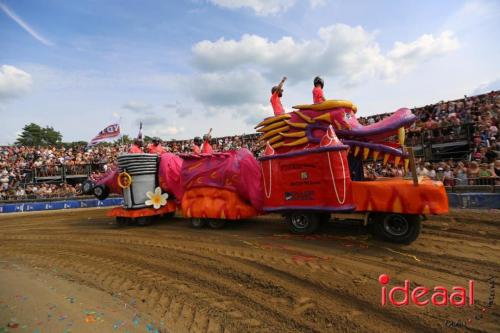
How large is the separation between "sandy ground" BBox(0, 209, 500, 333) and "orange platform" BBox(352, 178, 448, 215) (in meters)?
0.66

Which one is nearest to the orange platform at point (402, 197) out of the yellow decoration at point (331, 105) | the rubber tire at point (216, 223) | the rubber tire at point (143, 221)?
the yellow decoration at point (331, 105)

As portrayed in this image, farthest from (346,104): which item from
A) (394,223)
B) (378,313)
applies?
(378,313)

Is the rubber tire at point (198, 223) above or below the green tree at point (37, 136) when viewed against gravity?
below

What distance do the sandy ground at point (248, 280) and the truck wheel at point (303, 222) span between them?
0.78 feet

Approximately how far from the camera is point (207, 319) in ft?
11.2

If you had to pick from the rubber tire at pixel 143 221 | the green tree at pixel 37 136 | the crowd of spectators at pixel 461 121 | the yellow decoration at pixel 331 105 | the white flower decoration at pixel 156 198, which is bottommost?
the rubber tire at pixel 143 221

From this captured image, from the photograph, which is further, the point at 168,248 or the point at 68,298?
the point at 168,248

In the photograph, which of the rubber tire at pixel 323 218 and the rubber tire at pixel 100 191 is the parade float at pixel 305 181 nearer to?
the rubber tire at pixel 323 218

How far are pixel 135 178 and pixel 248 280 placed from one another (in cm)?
577

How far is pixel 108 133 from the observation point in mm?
20547

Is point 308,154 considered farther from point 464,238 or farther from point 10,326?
point 10,326

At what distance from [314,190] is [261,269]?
2193 millimetres

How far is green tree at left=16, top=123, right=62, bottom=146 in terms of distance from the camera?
194 ft

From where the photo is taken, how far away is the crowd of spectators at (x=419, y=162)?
11.1 meters
